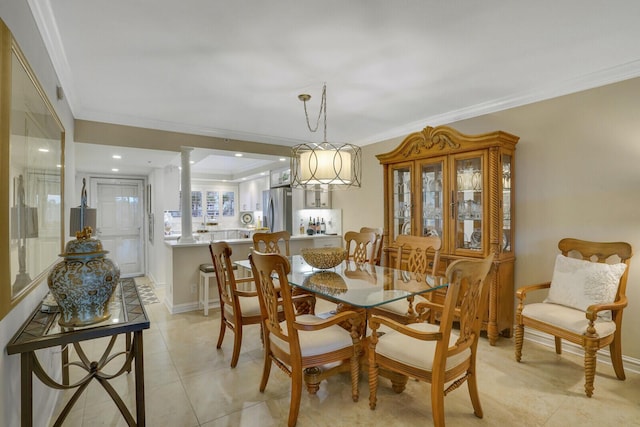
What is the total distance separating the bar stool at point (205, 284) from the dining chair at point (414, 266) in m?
2.16

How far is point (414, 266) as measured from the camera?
10.8ft

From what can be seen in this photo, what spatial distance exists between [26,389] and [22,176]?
92cm

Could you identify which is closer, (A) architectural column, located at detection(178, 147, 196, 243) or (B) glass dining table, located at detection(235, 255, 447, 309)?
(B) glass dining table, located at detection(235, 255, 447, 309)

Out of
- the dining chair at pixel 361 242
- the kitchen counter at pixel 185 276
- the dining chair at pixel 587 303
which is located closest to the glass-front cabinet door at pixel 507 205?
the dining chair at pixel 587 303

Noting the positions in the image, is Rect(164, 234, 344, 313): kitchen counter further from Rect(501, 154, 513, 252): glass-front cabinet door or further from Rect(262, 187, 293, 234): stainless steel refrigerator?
Rect(501, 154, 513, 252): glass-front cabinet door

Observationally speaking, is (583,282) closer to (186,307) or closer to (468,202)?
(468,202)

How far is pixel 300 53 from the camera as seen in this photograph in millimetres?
2436

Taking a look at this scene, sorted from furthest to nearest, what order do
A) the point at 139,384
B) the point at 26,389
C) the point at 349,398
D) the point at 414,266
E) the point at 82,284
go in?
1. the point at 414,266
2. the point at 349,398
3. the point at 139,384
4. the point at 82,284
5. the point at 26,389

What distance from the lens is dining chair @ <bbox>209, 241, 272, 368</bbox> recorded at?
8.73ft

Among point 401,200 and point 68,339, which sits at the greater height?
point 401,200

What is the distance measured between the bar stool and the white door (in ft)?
9.30

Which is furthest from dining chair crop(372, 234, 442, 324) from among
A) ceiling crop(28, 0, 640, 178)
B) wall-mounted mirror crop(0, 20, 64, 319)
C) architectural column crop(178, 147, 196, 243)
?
architectural column crop(178, 147, 196, 243)

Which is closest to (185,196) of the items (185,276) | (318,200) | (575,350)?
(185,276)

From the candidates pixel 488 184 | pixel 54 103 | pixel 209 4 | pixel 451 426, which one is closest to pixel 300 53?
pixel 209 4
